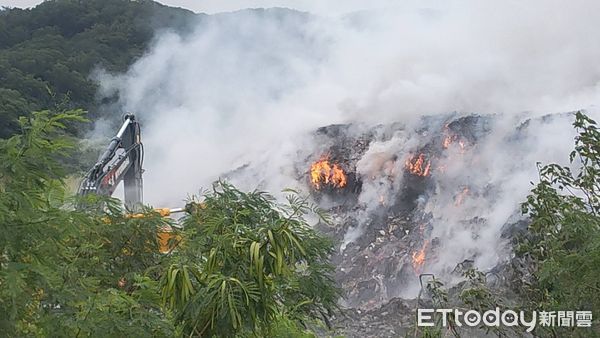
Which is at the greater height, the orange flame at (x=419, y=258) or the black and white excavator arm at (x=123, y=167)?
the black and white excavator arm at (x=123, y=167)

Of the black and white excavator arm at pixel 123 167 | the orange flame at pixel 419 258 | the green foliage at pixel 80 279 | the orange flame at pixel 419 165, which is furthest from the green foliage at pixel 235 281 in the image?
the orange flame at pixel 419 165

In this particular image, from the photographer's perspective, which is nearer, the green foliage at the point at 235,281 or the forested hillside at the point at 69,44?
the green foliage at the point at 235,281

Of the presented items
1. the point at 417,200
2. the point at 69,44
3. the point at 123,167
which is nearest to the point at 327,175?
the point at 417,200

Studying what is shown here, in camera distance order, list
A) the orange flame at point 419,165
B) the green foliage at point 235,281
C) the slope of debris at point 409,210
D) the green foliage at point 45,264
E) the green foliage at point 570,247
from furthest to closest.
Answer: the orange flame at point 419,165
the slope of debris at point 409,210
the green foliage at point 570,247
the green foliage at point 235,281
the green foliage at point 45,264

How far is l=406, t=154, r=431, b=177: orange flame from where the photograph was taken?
12.6 meters

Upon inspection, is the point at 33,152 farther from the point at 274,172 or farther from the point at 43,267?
the point at 274,172

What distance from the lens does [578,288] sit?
3455 millimetres

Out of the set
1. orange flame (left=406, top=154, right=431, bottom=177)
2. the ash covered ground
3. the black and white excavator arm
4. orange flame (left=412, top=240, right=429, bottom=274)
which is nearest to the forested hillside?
the black and white excavator arm

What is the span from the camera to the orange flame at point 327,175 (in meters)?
13.7

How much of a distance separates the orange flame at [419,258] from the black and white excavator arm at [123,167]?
4292 mm

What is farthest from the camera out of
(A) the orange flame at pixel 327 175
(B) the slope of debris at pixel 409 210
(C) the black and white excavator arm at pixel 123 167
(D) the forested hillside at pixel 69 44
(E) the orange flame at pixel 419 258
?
(D) the forested hillside at pixel 69 44

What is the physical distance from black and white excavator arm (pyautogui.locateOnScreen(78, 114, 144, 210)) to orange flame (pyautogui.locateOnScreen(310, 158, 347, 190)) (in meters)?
4.34

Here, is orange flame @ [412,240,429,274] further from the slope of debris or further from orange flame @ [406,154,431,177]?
orange flame @ [406,154,431,177]

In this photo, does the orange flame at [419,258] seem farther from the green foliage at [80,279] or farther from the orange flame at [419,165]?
the green foliage at [80,279]
